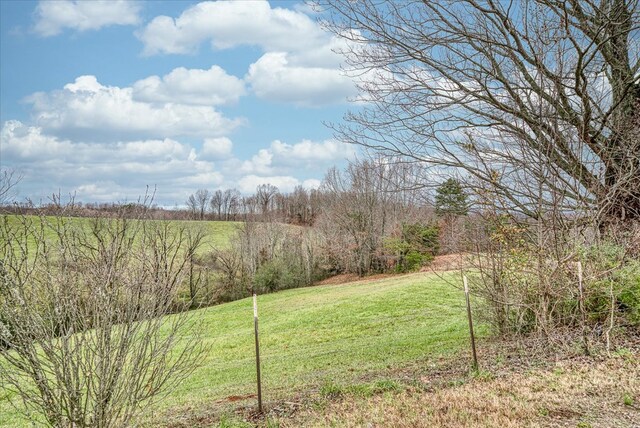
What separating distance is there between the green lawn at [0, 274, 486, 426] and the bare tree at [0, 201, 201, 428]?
1.42 meters

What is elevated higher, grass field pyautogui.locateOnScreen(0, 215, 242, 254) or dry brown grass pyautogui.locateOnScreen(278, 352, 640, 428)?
grass field pyautogui.locateOnScreen(0, 215, 242, 254)

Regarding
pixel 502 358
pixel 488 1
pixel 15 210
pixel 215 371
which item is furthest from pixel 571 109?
pixel 215 371

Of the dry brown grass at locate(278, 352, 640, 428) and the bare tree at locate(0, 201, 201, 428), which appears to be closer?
the bare tree at locate(0, 201, 201, 428)

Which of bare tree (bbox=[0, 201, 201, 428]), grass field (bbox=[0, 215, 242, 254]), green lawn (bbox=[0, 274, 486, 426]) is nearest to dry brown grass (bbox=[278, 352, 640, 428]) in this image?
bare tree (bbox=[0, 201, 201, 428])

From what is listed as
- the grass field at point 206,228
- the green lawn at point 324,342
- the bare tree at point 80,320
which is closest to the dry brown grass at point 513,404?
the bare tree at point 80,320

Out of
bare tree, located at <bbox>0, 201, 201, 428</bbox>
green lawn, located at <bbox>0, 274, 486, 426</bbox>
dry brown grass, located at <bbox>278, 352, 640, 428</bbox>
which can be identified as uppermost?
bare tree, located at <bbox>0, 201, 201, 428</bbox>

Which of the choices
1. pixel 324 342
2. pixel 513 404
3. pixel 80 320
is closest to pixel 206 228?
pixel 324 342

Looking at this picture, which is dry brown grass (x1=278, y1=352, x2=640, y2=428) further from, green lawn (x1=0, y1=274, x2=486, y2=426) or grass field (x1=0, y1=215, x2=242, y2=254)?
grass field (x1=0, y1=215, x2=242, y2=254)

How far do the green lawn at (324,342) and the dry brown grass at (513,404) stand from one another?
2234 mm

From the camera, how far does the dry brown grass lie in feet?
17.3

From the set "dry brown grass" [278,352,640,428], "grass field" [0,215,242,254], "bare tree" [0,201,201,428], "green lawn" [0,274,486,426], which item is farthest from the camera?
"green lawn" [0,274,486,426]

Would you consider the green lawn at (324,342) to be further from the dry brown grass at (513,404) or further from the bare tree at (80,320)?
the dry brown grass at (513,404)

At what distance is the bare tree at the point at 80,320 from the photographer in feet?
16.7

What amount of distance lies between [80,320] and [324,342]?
44.9 ft
